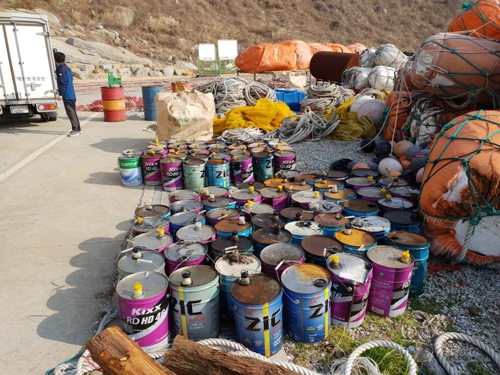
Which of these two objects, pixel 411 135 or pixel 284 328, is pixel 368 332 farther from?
pixel 411 135

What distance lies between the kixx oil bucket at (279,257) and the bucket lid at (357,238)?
0.40m

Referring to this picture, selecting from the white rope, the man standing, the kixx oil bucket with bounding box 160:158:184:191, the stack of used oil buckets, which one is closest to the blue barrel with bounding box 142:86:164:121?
the man standing

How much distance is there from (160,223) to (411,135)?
183 inches

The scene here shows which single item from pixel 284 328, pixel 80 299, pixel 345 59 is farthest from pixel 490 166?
pixel 345 59

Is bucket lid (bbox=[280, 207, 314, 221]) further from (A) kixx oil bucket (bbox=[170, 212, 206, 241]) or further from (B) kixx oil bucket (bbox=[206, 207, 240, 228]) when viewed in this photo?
(A) kixx oil bucket (bbox=[170, 212, 206, 241])

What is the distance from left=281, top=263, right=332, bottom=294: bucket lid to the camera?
2607mm

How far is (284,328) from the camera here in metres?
2.82

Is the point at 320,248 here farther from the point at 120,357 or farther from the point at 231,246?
the point at 120,357

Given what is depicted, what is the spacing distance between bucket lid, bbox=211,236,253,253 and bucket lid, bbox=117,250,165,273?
1.47 ft

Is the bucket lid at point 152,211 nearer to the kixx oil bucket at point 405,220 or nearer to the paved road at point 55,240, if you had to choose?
the paved road at point 55,240

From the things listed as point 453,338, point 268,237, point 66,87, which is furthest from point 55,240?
point 66,87

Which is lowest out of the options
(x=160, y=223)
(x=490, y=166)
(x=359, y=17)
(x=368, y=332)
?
(x=368, y=332)

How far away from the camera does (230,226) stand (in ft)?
11.4

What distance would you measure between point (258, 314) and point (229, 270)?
47cm
